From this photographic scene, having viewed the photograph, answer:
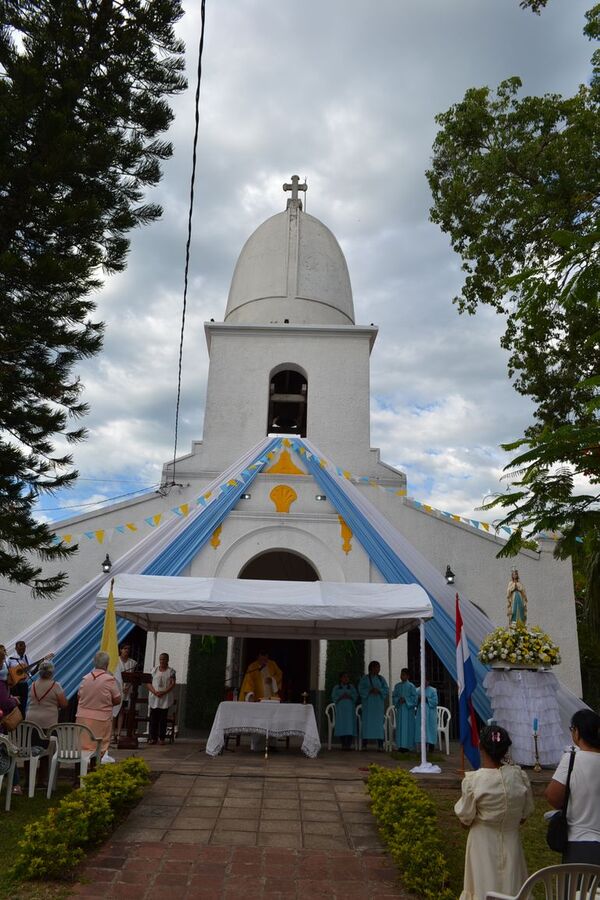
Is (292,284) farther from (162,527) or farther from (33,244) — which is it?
(33,244)

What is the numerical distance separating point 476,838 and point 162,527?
9.12 meters

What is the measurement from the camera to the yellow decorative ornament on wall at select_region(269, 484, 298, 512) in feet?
47.1

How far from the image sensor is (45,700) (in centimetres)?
770

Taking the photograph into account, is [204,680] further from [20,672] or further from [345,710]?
[20,672]

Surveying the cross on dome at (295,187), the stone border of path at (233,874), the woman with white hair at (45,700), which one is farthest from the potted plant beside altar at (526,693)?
the cross on dome at (295,187)

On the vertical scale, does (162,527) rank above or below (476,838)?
A: above

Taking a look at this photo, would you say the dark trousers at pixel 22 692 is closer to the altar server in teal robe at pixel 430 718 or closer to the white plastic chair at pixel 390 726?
the white plastic chair at pixel 390 726

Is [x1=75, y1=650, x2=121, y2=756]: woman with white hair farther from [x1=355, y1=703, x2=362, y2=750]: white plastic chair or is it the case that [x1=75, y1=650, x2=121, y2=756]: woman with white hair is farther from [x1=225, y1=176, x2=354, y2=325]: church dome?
[x1=225, y1=176, x2=354, y2=325]: church dome

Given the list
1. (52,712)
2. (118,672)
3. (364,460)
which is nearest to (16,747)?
(52,712)

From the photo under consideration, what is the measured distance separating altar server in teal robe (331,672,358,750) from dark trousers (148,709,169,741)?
281 cm

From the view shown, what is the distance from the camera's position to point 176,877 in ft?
16.6

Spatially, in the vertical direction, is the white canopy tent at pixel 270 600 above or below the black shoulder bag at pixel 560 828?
above

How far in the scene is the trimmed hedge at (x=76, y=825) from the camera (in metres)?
5.02

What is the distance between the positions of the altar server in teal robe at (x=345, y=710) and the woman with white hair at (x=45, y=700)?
5.36m
